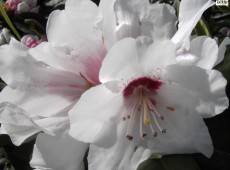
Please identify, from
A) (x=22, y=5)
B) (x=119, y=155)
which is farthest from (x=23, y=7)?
(x=119, y=155)

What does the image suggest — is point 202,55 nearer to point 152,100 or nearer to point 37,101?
point 152,100

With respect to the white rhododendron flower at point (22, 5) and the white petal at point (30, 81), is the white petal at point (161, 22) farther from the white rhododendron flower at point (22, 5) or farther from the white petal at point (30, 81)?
the white rhododendron flower at point (22, 5)

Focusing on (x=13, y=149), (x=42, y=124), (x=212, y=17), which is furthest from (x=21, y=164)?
(x=212, y=17)

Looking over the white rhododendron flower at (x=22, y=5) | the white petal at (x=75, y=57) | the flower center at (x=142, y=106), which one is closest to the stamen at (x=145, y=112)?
the flower center at (x=142, y=106)

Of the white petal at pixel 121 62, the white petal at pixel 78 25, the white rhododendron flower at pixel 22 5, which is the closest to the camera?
the white petal at pixel 121 62

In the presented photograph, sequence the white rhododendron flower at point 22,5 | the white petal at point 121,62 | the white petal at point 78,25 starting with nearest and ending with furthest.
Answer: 1. the white petal at point 121,62
2. the white petal at point 78,25
3. the white rhododendron flower at point 22,5

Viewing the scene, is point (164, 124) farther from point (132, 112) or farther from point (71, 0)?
point (71, 0)
